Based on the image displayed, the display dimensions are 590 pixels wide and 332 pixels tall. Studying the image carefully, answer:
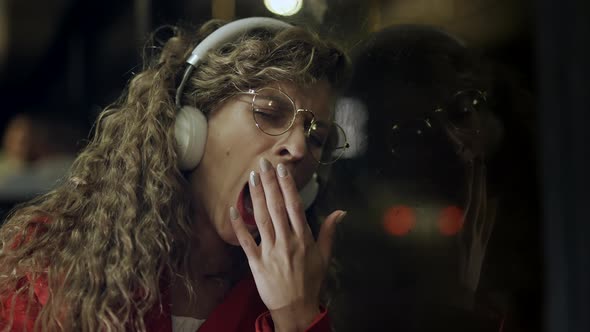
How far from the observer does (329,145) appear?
115cm

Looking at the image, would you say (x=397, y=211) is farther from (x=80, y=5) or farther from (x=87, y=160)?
(x=80, y=5)

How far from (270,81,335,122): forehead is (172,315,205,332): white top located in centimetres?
44

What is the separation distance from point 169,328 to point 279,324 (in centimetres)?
21

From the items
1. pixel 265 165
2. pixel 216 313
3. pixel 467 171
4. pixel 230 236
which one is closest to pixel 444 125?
pixel 467 171

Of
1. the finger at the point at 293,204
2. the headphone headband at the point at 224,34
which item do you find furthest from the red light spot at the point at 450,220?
the headphone headband at the point at 224,34

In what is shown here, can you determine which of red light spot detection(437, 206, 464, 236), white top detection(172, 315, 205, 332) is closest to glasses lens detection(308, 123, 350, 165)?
red light spot detection(437, 206, 464, 236)

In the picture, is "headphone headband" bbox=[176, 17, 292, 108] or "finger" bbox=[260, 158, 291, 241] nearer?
"finger" bbox=[260, 158, 291, 241]

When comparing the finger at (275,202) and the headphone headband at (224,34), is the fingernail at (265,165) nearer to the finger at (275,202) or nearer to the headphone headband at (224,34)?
the finger at (275,202)

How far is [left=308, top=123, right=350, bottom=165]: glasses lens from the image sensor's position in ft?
3.72

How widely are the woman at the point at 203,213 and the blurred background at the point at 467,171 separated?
0.07 meters

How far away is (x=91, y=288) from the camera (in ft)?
3.67

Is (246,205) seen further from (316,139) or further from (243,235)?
(316,139)

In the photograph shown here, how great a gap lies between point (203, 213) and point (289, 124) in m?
0.24

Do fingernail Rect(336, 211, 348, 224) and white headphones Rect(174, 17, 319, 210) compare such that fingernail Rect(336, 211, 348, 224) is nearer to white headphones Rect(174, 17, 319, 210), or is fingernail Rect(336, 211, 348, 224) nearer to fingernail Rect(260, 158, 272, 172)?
white headphones Rect(174, 17, 319, 210)
